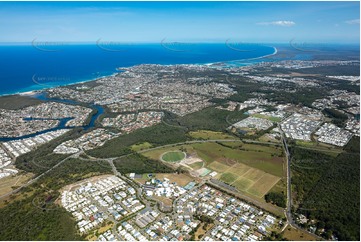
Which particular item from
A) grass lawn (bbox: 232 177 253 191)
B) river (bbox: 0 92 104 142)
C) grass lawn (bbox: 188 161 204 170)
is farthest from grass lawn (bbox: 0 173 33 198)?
grass lawn (bbox: 232 177 253 191)

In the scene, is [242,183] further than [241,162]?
No

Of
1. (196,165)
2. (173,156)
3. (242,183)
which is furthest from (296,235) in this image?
(173,156)

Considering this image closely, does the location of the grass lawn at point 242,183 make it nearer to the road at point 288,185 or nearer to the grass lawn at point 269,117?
the road at point 288,185

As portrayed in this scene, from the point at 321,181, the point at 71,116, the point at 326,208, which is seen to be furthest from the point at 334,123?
the point at 71,116

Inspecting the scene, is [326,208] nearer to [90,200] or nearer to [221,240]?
[221,240]

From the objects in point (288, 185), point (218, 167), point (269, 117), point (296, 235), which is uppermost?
point (269, 117)

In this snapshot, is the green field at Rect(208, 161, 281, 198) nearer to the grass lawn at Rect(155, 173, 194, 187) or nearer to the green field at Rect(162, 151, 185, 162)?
the grass lawn at Rect(155, 173, 194, 187)

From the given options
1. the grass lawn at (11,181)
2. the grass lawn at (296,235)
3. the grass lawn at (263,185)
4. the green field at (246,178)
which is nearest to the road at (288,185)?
the grass lawn at (296,235)

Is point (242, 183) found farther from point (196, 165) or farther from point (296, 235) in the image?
point (296, 235)

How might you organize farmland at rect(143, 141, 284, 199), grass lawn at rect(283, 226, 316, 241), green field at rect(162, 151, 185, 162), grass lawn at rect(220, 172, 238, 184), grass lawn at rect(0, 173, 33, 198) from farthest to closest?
green field at rect(162, 151, 185, 162), grass lawn at rect(220, 172, 238, 184), farmland at rect(143, 141, 284, 199), grass lawn at rect(0, 173, 33, 198), grass lawn at rect(283, 226, 316, 241)
